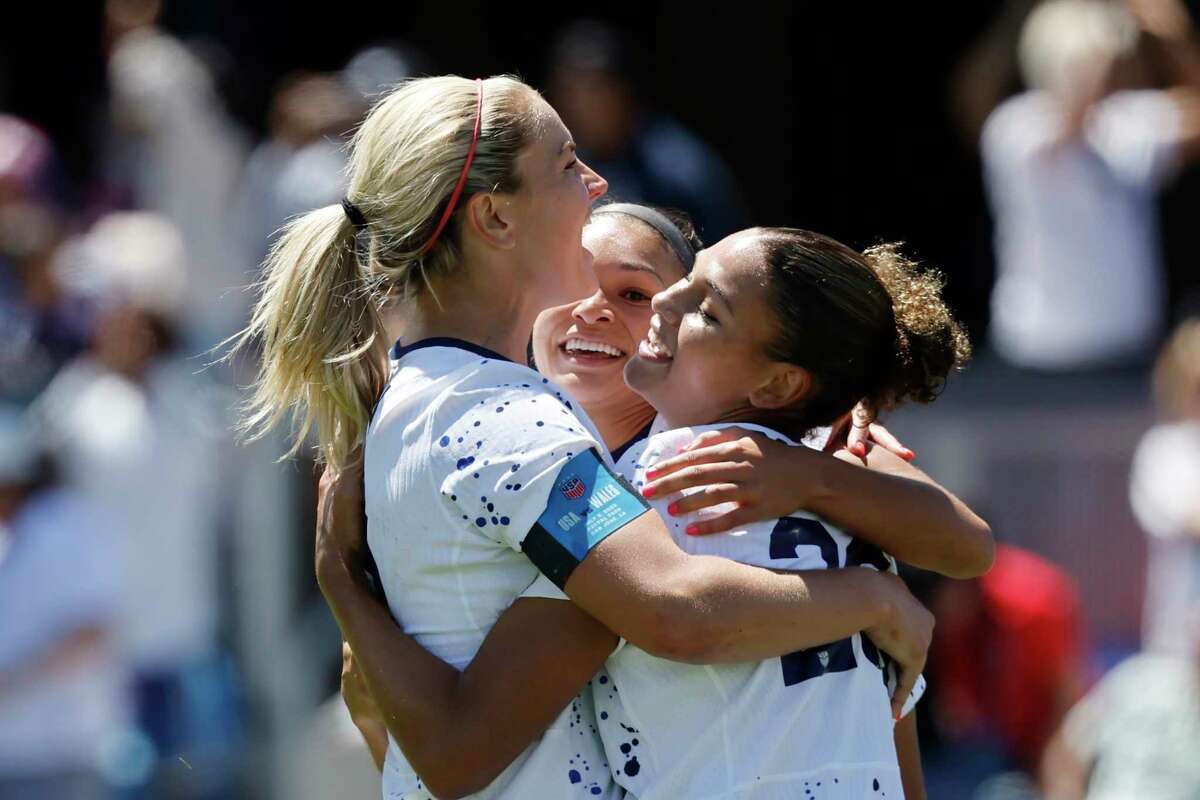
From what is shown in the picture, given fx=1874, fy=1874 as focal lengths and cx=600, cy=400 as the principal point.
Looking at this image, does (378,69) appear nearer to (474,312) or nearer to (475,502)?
(474,312)

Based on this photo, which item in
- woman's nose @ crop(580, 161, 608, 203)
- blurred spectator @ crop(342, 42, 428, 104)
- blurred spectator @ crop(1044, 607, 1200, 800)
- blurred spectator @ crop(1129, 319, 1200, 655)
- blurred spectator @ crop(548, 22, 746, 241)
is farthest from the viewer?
blurred spectator @ crop(342, 42, 428, 104)

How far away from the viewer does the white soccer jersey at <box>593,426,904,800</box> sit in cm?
237

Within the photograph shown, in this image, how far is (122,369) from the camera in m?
6.81

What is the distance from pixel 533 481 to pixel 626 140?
15.3ft

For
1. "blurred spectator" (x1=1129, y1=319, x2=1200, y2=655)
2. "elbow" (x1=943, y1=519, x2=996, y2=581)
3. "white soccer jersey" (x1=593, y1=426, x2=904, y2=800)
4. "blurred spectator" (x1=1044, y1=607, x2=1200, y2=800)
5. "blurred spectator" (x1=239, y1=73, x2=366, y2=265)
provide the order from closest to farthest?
"white soccer jersey" (x1=593, y1=426, x2=904, y2=800), "elbow" (x1=943, y1=519, x2=996, y2=581), "blurred spectator" (x1=1044, y1=607, x2=1200, y2=800), "blurred spectator" (x1=1129, y1=319, x2=1200, y2=655), "blurred spectator" (x1=239, y1=73, x2=366, y2=265)

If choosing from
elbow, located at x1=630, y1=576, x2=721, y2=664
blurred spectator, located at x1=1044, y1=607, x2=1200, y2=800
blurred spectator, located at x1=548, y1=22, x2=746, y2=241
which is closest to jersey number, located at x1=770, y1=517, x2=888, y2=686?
elbow, located at x1=630, y1=576, x2=721, y2=664

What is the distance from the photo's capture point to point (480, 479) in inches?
91.6

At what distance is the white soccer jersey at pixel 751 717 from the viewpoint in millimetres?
2371

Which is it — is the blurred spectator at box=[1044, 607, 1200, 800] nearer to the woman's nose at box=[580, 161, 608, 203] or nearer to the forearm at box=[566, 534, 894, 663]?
the woman's nose at box=[580, 161, 608, 203]

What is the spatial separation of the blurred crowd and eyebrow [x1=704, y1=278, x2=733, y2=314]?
3.59 meters

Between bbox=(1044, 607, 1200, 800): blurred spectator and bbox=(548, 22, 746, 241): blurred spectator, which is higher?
bbox=(548, 22, 746, 241): blurred spectator

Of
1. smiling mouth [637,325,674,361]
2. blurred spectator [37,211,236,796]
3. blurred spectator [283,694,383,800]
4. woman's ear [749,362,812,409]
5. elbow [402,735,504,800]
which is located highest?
woman's ear [749,362,812,409]

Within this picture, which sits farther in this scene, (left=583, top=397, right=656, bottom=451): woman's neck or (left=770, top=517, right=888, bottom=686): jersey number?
(left=583, top=397, right=656, bottom=451): woman's neck

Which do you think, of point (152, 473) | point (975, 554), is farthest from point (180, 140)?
point (975, 554)
